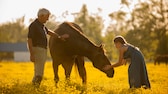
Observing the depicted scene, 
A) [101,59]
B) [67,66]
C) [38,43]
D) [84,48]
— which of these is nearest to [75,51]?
[84,48]

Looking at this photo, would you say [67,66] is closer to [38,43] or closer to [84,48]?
[84,48]

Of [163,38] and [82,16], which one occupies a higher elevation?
[82,16]

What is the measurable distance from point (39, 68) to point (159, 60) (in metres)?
36.1

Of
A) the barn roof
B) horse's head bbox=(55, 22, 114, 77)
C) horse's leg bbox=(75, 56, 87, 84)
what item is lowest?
horse's leg bbox=(75, 56, 87, 84)

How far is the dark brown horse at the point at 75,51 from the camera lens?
12188 mm

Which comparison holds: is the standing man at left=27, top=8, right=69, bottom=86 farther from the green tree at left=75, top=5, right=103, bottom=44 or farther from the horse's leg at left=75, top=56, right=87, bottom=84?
the green tree at left=75, top=5, right=103, bottom=44

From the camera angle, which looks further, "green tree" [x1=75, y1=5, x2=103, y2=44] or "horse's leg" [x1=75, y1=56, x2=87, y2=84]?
"green tree" [x1=75, y1=5, x2=103, y2=44]

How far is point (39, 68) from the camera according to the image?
32.4 ft

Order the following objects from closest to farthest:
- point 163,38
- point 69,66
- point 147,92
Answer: point 147,92 → point 69,66 → point 163,38

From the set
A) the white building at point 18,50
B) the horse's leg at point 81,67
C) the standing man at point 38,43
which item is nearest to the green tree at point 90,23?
the white building at point 18,50

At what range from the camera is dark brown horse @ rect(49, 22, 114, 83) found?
12188mm

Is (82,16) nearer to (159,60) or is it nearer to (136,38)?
(136,38)

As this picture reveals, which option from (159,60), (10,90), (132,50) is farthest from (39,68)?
(159,60)

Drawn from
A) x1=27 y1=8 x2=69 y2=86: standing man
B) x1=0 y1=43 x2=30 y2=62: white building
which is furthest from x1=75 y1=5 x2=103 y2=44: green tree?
x1=27 y1=8 x2=69 y2=86: standing man
